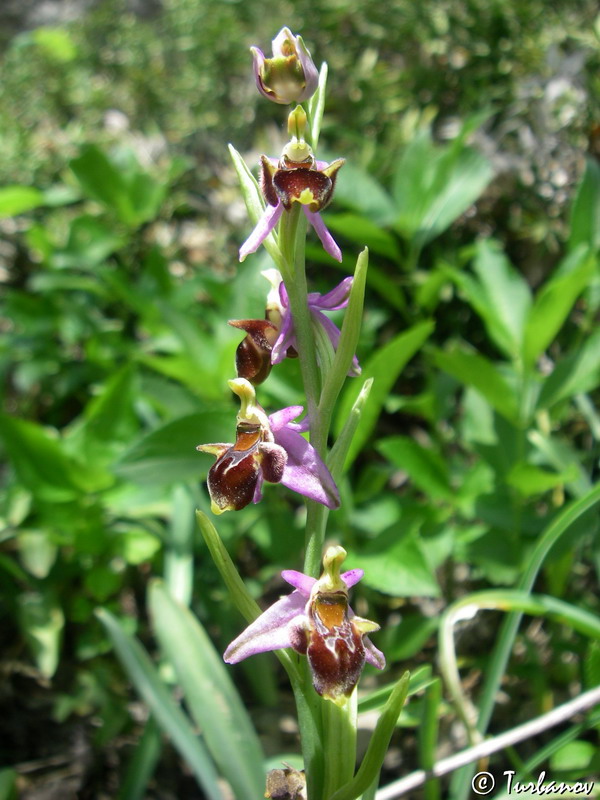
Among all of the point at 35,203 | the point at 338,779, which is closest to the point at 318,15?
the point at 35,203

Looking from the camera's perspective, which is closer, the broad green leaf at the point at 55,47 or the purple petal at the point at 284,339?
the purple petal at the point at 284,339

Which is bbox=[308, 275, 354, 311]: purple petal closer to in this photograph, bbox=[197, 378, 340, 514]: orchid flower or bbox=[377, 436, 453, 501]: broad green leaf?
bbox=[197, 378, 340, 514]: orchid flower

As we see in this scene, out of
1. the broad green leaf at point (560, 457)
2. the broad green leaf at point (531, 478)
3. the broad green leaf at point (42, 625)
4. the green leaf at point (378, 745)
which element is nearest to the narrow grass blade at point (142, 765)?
the broad green leaf at point (42, 625)

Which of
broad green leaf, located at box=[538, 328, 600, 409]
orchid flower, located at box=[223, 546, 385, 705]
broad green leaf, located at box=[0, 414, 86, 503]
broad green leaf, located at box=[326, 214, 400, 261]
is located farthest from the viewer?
broad green leaf, located at box=[326, 214, 400, 261]

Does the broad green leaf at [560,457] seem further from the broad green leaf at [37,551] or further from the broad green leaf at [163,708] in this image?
the broad green leaf at [37,551]

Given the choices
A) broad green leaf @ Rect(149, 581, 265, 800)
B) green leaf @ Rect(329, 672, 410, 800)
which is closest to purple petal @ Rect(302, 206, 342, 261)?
green leaf @ Rect(329, 672, 410, 800)

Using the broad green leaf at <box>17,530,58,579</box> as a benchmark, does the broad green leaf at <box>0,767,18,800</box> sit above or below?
below
